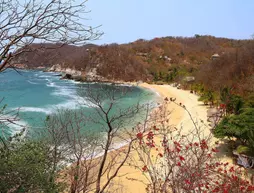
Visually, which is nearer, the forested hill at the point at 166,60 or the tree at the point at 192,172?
the forested hill at the point at 166,60

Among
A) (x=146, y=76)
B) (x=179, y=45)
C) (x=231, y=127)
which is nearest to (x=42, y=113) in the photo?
(x=231, y=127)

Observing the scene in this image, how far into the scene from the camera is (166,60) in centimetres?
6956

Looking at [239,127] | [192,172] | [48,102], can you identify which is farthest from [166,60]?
[192,172]

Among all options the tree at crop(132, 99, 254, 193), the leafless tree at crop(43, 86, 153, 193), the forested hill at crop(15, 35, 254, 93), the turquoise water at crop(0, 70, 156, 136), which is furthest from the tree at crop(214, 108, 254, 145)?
the forested hill at crop(15, 35, 254, 93)

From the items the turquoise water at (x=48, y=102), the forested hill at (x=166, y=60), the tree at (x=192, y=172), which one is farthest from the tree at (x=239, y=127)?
the forested hill at (x=166, y=60)

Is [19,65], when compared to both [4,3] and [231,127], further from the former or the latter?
[231,127]

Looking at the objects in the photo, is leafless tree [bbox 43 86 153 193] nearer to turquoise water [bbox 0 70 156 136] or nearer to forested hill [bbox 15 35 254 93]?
turquoise water [bbox 0 70 156 136]

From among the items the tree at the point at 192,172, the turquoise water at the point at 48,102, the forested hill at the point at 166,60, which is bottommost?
the turquoise water at the point at 48,102

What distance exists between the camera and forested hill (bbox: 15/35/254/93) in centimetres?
362

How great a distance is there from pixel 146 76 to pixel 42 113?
38051 mm

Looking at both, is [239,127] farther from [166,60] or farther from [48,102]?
[166,60]

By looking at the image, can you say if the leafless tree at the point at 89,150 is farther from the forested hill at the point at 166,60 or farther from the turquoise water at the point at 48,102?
the forested hill at the point at 166,60

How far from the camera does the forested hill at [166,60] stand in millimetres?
3618

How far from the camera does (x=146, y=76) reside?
5684 cm
